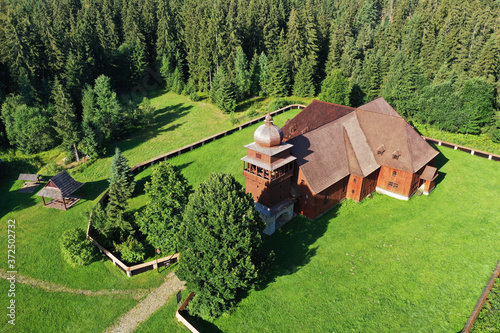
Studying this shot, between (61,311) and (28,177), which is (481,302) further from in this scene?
(28,177)

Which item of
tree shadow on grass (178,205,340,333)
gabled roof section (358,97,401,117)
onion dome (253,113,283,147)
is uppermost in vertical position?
onion dome (253,113,283,147)

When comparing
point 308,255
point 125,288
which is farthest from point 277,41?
point 125,288

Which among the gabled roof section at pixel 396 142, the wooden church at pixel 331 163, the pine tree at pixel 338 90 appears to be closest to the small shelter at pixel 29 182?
the wooden church at pixel 331 163

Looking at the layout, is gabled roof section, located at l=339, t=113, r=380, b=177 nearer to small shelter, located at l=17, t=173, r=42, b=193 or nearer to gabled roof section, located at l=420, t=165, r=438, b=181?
gabled roof section, located at l=420, t=165, r=438, b=181

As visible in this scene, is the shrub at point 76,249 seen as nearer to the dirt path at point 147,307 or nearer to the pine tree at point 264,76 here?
the dirt path at point 147,307

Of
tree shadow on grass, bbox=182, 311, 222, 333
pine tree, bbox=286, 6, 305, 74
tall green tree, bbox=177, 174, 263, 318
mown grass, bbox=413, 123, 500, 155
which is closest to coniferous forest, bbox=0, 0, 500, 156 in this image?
pine tree, bbox=286, 6, 305, 74

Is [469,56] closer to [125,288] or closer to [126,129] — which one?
[126,129]
